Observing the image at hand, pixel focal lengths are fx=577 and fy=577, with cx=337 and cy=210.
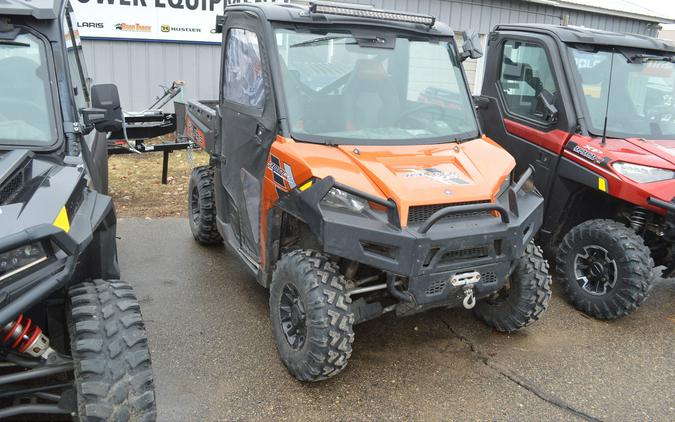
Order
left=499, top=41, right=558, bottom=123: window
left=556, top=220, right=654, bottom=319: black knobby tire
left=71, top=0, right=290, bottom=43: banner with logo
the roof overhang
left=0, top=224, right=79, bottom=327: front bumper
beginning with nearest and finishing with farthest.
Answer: left=0, top=224, right=79, bottom=327: front bumper < left=556, top=220, right=654, bottom=319: black knobby tire < left=499, top=41, right=558, bottom=123: window < left=71, top=0, right=290, bottom=43: banner with logo < the roof overhang

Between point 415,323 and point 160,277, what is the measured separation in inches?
91.2

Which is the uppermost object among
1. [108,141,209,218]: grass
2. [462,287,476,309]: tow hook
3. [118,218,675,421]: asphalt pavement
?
[462,287,476,309]: tow hook

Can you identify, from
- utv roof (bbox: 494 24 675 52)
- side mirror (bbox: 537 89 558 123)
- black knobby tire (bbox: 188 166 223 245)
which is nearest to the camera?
side mirror (bbox: 537 89 558 123)

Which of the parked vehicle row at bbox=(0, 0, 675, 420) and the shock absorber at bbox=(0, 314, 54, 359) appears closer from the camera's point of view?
the shock absorber at bbox=(0, 314, 54, 359)

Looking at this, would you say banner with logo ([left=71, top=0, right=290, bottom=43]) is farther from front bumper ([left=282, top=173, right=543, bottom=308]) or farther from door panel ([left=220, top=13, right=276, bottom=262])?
front bumper ([left=282, top=173, right=543, bottom=308])

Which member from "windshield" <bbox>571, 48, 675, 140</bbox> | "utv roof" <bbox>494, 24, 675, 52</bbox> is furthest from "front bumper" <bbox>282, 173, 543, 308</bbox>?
"utv roof" <bbox>494, 24, 675, 52</bbox>

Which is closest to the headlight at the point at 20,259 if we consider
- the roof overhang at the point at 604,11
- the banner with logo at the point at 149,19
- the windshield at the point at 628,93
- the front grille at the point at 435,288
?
the front grille at the point at 435,288

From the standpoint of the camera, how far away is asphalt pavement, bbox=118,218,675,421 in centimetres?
346

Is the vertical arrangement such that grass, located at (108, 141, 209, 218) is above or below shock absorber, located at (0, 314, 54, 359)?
below

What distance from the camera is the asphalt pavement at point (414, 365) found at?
3.46 m

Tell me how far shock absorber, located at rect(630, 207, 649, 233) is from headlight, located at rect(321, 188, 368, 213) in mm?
2647

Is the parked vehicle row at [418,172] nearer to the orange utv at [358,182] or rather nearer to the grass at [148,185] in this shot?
the orange utv at [358,182]

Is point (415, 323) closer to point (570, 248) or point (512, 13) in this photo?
point (570, 248)

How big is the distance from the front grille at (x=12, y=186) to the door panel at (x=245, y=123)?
155 cm
